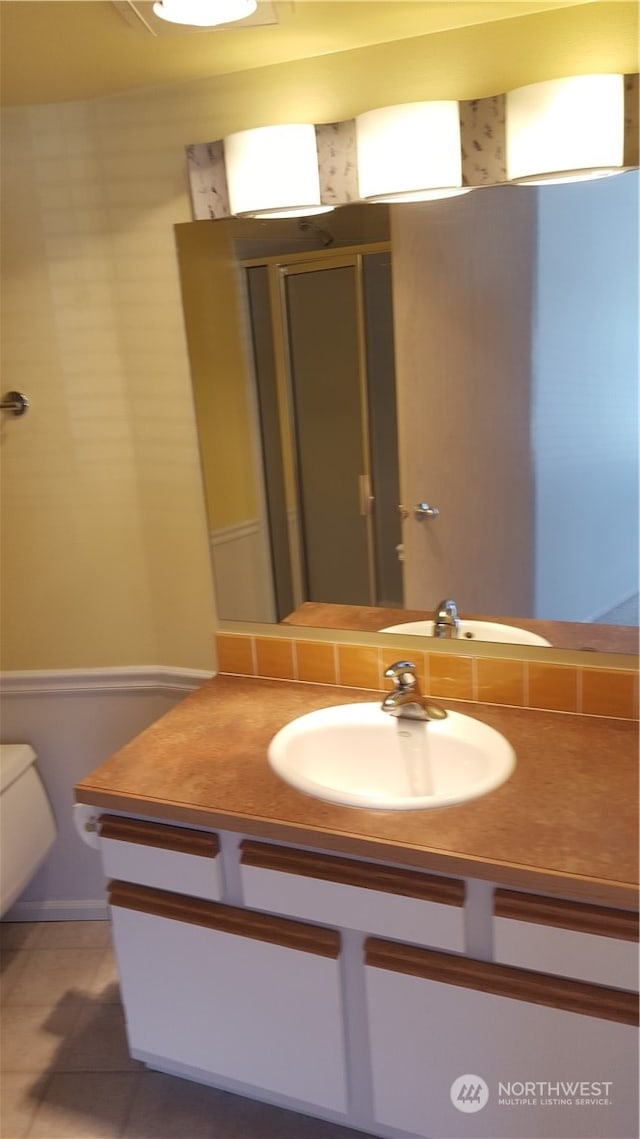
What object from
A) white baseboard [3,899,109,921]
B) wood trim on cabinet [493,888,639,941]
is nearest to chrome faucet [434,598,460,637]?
wood trim on cabinet [493,888,639,941]

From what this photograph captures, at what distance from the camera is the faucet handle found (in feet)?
5.43

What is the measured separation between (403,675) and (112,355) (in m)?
1.02

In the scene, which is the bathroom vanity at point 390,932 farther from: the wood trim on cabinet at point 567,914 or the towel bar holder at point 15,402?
the towel bar holder at point 15,402

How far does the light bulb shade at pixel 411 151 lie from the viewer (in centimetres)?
154

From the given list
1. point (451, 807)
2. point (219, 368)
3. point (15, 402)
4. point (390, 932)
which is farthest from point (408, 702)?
point (15, 402)

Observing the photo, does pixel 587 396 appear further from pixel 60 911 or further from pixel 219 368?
pixel 60 911

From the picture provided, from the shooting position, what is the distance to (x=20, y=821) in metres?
2.12

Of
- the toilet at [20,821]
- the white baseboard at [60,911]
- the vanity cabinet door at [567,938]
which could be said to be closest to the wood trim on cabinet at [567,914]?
the vanity cabinet door at [567,938]

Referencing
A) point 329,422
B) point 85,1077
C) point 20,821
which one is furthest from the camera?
point 20,821

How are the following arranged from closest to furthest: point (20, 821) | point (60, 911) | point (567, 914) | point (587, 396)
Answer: point (567, 914), point (587, 396), point (20, 821), point (60, 911)

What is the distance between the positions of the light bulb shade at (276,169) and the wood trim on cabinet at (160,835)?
1.22 m

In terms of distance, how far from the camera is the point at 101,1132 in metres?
1.73

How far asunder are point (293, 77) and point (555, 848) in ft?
4.92

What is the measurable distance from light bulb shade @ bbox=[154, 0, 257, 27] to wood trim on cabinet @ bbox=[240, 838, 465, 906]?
4.52 feet
